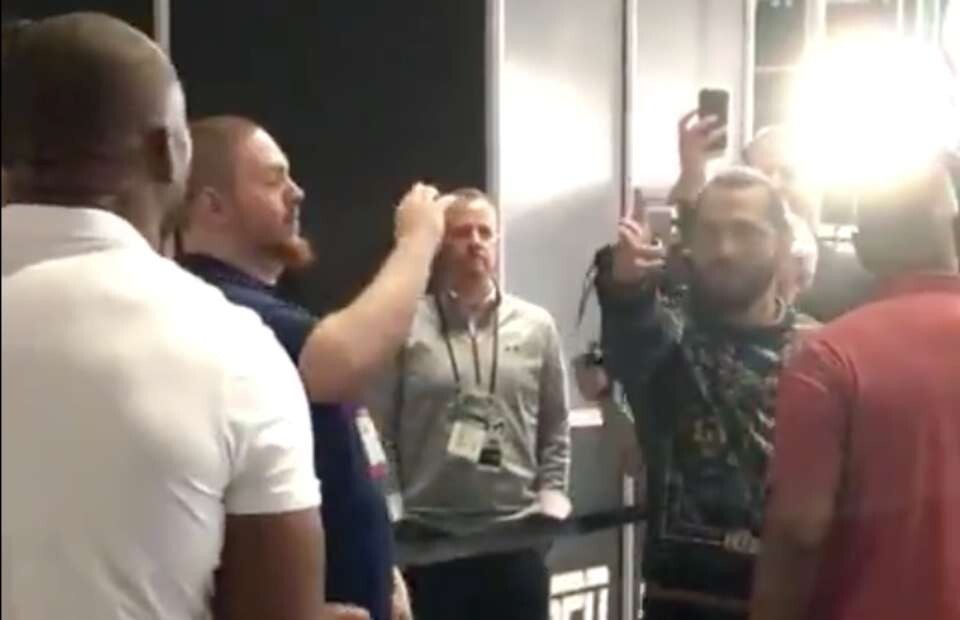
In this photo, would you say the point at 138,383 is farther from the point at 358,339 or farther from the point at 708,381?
the point at 708,381

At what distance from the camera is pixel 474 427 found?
3361 mm

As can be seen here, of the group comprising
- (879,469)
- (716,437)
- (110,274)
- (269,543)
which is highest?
(110,274)

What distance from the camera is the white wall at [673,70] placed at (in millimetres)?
4672

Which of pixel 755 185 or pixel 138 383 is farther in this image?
pixel 755 185

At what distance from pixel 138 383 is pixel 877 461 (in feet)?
3.44

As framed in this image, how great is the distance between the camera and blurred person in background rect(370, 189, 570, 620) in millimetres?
3363

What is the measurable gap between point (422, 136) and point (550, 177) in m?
0.76

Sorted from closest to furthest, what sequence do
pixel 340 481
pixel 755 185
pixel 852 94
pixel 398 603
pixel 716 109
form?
1. pixel 340 481
2. pixel 398 603
3. pixel 755 185
4. pixel 716 109
5. pixel 852 94

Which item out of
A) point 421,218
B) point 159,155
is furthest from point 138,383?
point 421,218

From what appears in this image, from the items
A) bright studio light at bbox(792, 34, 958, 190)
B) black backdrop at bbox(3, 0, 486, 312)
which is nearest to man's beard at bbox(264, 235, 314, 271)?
black backdrop at bbox(3, 0, 486, 312)

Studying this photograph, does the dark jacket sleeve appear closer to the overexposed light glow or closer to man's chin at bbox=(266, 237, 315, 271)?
man's chin at bbox=(266, 237, 315, 271)

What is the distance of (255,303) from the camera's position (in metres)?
1.84

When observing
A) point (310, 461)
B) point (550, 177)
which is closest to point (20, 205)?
point (310, 461)

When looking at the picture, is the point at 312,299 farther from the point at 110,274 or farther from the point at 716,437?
the point at 110,274
